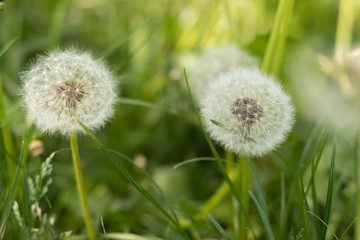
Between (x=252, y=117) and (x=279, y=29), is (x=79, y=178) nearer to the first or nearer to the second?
(x=252, y=117)

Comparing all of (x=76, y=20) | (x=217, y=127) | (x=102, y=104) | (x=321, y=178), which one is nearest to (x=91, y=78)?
(x=102, y=104)

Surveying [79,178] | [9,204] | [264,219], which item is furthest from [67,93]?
[264,219]

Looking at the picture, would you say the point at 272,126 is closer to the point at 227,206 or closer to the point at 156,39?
the point at 227,206

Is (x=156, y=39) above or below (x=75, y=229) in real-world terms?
above

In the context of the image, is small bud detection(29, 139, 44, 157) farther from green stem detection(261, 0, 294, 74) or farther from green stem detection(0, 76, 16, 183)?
green stem detection(261, 0, 294, 74)

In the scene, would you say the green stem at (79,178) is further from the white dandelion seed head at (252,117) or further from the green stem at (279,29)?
the green stem at (279,29)

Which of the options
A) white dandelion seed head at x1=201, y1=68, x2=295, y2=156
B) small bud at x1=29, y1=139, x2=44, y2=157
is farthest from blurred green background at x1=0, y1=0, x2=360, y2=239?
white dandelion seed head at x1=201, y1=68, x2=295, y2=156

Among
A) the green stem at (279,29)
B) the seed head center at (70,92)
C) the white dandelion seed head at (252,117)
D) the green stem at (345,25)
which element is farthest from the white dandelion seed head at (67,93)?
the green stem at (345,25)

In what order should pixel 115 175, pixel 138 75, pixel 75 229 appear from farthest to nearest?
pixel 138 75 < pixel 115 175 < pixel 75 229
